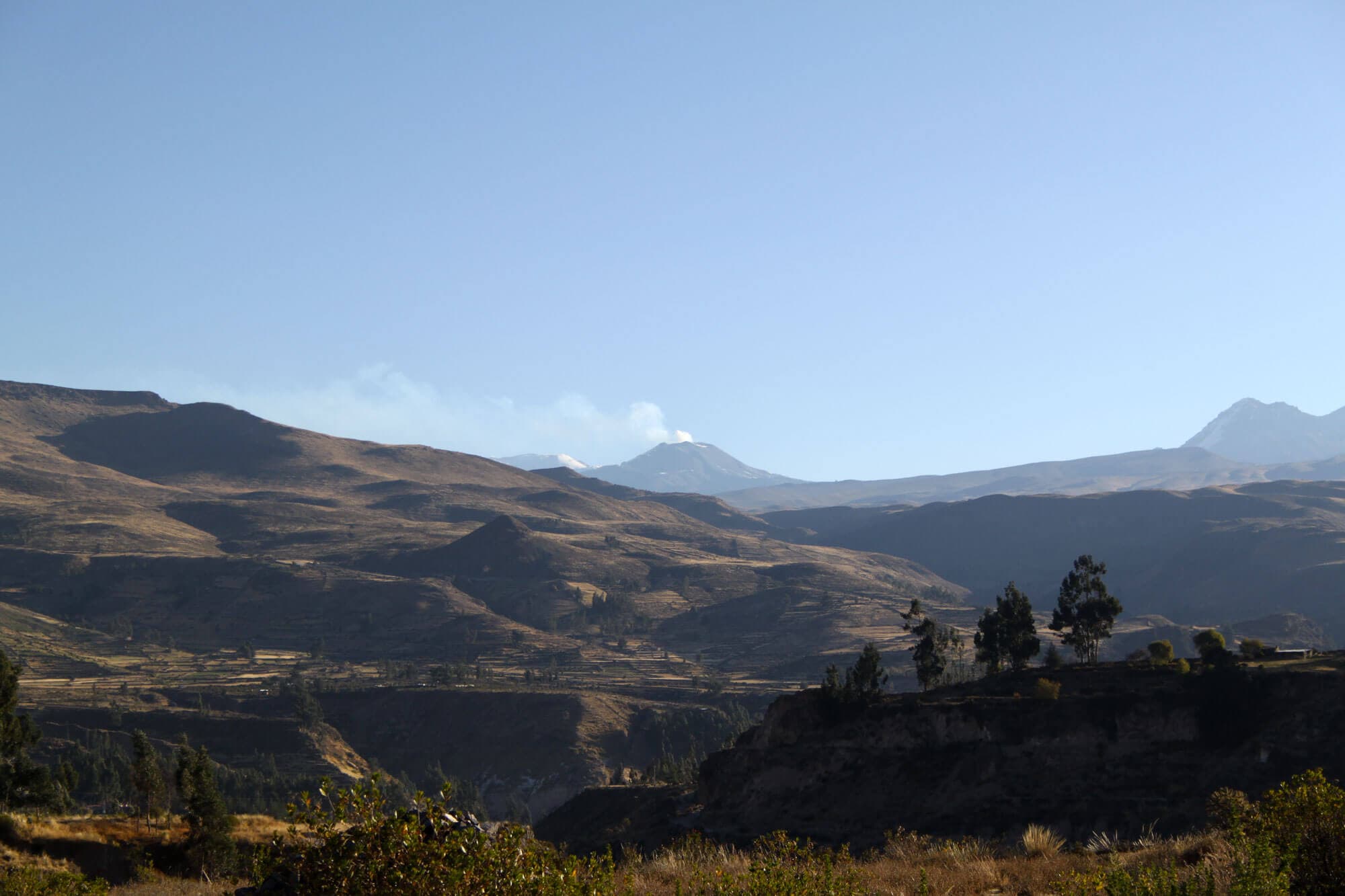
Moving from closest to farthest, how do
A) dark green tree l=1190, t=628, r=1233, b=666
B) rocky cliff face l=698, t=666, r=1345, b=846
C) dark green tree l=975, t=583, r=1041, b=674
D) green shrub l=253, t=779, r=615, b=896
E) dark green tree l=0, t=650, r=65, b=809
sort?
1. green shrub l=253, t=779, r=615, b=896
2. dark green tree l=0, t=650, r=65, b=809
3. rocky cliff face l=698, t=666, r=1345, b=846
4. dark green tree l=1190, t=628, r=1233, b=666
5. dark green tree l=975, t=583, r=1041, b=674

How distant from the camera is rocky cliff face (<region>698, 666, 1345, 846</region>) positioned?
66312 millimetres

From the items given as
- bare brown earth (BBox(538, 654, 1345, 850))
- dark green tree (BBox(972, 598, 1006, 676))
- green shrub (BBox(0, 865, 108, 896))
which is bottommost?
bare brown earth (BBox(538, 654, 1345, 850))

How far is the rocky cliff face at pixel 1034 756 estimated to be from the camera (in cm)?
6631

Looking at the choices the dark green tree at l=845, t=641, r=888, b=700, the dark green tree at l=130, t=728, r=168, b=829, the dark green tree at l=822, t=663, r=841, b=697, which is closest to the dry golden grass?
the dark green tree at l=130, t=728, r=168, b=829

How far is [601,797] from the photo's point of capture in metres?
93.8

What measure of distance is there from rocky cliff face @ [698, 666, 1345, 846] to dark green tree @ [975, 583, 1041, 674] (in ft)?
33.1

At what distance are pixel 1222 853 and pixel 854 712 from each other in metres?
62.2

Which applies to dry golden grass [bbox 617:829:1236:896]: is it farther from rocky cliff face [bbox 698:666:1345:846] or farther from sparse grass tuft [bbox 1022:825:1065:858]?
rocky cliff face [bbox 698:666:1345:846]

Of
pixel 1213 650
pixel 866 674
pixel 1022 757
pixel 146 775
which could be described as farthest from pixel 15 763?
pixel 1213 650

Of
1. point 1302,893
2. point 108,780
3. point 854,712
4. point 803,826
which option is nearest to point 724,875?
point 1302,893

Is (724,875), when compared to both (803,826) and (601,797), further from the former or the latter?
(601,797)

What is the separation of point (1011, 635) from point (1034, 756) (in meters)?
21.6

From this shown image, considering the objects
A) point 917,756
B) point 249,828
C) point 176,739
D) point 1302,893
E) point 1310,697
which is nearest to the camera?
point 1302,893

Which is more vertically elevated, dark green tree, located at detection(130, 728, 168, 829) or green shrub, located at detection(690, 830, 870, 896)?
green shrub, located at detection(690, 830, 870, 896)
